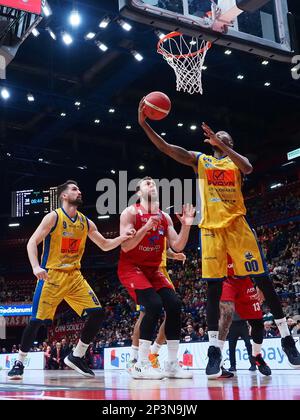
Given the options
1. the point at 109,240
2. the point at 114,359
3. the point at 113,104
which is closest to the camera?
the point at 109,240

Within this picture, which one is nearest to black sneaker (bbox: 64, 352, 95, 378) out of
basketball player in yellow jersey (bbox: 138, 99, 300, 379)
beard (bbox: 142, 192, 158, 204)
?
basketball player in yellow jersey (bbox: 138, 99, 300, 379)

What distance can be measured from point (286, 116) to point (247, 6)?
52.9 feet

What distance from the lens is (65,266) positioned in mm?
5965

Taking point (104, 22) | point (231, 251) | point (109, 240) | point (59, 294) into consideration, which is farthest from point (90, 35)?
point (231, 251)

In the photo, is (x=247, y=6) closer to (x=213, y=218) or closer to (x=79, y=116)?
(x=213, y=218)

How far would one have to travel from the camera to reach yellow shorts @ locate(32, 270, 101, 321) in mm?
5766

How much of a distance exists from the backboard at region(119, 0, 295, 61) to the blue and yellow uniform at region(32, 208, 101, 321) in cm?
295

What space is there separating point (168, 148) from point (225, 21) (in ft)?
11.0

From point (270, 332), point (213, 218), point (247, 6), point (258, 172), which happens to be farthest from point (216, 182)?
point (258, 172)

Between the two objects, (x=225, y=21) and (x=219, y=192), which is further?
(x=225, y=21)

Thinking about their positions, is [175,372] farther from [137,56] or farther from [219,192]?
[137,56]

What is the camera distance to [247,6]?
20.2 ft

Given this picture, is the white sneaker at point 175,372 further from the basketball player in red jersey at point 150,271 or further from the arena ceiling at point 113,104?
the arena ceiling at point 113,104

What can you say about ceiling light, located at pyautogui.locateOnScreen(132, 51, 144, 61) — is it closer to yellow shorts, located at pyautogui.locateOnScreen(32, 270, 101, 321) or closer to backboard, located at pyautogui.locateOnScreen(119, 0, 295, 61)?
backboard, located at pyautogui.locateOnScreen(119, 0, 295, 61)
